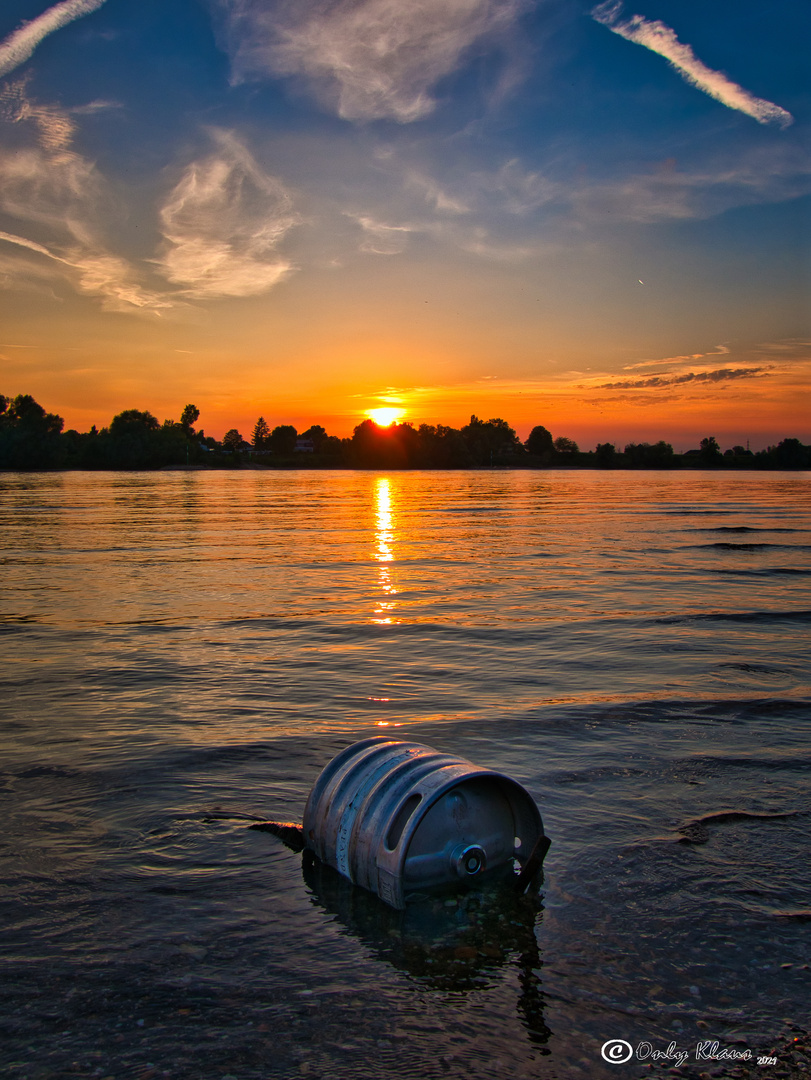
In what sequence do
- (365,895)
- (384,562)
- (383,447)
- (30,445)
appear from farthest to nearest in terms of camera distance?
(383,447)
(30,445)
(384,562)
(365,895)

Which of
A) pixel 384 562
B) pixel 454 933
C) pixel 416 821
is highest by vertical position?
pixel 416 821

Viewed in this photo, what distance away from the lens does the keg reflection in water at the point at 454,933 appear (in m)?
3.41

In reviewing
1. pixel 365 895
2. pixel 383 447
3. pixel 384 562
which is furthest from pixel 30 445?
pixel 365 895

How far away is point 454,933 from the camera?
3.74 meters

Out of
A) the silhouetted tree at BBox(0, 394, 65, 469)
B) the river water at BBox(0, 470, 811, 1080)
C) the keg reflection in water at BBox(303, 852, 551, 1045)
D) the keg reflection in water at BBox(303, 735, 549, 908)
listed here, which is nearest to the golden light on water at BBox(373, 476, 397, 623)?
the river water at BBox(0, 470, 811, 1080)

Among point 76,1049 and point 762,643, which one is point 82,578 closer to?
point 762,643

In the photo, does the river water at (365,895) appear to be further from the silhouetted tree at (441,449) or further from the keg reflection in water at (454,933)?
the silhouetted tree at (441,449)

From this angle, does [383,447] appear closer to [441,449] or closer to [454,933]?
[441,449]

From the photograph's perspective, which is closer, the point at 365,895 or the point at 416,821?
the point at 416,821

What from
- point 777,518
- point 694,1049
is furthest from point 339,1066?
point 777,518

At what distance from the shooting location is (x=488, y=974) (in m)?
3.46

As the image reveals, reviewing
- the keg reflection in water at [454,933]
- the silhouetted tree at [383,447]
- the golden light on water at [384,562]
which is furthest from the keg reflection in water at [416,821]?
the silhouetted tree at [383,447]

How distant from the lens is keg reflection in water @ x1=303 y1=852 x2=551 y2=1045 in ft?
11.2

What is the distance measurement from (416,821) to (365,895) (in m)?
0.68
